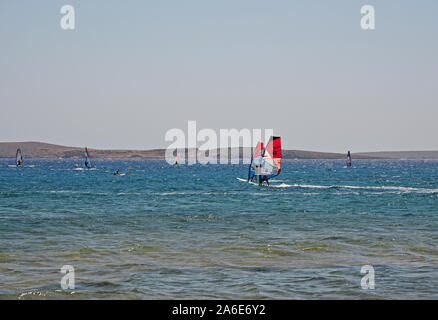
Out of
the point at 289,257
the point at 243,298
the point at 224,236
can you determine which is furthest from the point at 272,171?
the point at 243,298

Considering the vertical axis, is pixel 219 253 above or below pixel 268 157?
below

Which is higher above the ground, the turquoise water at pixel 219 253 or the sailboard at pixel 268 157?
the sailboard at pixel 268 157

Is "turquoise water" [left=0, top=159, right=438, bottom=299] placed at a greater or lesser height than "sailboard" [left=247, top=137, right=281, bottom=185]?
lesser

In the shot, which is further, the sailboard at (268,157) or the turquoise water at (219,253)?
the sailboard at (268,157)

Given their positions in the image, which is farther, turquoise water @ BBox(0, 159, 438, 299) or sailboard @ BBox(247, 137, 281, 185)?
sailboard @ BBox(247, 137, 281, 185)

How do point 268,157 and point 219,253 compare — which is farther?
point 268,157

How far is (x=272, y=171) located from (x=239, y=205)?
84.6 feet
